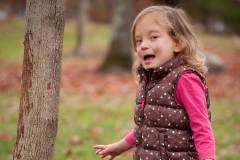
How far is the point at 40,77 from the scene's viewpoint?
3.51 m

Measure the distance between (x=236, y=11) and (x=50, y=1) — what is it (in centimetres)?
3019

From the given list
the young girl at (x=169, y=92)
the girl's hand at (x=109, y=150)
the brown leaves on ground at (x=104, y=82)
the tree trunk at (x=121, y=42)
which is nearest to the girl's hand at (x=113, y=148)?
the girl's hand at (x=109, y=150)

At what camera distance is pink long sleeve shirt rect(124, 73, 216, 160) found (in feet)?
10.4

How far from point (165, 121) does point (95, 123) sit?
5355 mm

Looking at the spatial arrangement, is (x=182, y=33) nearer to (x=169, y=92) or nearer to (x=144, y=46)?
(x=144, y=46)

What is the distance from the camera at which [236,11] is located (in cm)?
3244

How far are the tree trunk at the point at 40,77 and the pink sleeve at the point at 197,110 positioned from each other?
85cm

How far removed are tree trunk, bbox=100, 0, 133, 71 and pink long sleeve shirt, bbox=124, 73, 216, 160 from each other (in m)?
12.6

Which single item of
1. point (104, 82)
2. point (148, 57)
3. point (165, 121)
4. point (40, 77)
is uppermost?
point (148, 57)

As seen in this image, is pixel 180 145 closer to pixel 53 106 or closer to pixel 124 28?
pixel 53 106

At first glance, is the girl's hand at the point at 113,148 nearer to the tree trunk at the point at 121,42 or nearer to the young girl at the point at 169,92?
the young girl at the point at 169,92

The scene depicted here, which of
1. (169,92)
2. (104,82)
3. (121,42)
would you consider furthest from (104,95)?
(169,92)

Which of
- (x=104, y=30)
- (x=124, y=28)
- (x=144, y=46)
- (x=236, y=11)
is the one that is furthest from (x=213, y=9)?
(x=144, y=46)

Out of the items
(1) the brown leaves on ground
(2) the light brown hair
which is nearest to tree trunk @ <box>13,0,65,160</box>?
(2) the light brown hair
